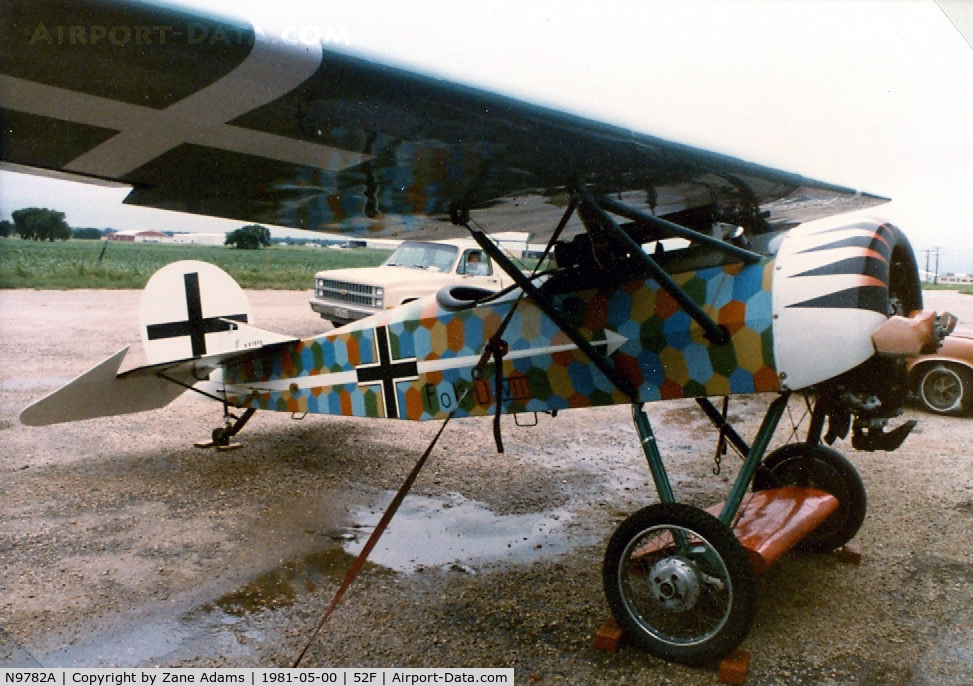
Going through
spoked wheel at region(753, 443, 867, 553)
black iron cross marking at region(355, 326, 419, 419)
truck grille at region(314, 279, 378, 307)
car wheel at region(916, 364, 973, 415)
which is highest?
black iron cross marking at region(355, 326, 419, 419)

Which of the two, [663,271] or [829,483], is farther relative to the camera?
[829,483]

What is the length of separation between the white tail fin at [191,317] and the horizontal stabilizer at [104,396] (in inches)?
7.8

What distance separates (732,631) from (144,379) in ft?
13.2

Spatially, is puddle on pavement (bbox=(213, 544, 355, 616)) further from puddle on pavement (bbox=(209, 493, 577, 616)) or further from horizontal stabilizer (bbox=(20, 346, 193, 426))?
horizontal stabilizer (bbox=(20, 346, 193, 426))

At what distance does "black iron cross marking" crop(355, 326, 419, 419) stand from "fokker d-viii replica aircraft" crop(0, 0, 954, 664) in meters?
0.01

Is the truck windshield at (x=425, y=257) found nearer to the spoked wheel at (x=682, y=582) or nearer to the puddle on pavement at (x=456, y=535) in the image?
the puddle on pavement at (x=456, y=535)

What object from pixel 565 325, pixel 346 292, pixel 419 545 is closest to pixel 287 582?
pixel 419 545

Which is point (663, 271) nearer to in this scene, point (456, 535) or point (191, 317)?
point (456, 535)

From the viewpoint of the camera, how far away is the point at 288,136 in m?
2.16

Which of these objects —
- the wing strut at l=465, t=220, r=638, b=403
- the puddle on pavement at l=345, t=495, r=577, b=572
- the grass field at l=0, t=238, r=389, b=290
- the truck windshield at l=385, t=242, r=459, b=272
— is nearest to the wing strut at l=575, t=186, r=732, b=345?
the wing strut at l=465, t=220, r=638, b=403

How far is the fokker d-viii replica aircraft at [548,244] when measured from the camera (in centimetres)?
171

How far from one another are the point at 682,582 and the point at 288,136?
7.35 feet

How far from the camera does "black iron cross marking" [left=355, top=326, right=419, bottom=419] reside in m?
3.94

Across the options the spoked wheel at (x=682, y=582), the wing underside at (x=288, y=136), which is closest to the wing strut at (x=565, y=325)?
the wing underside at (x=288, y=136)
